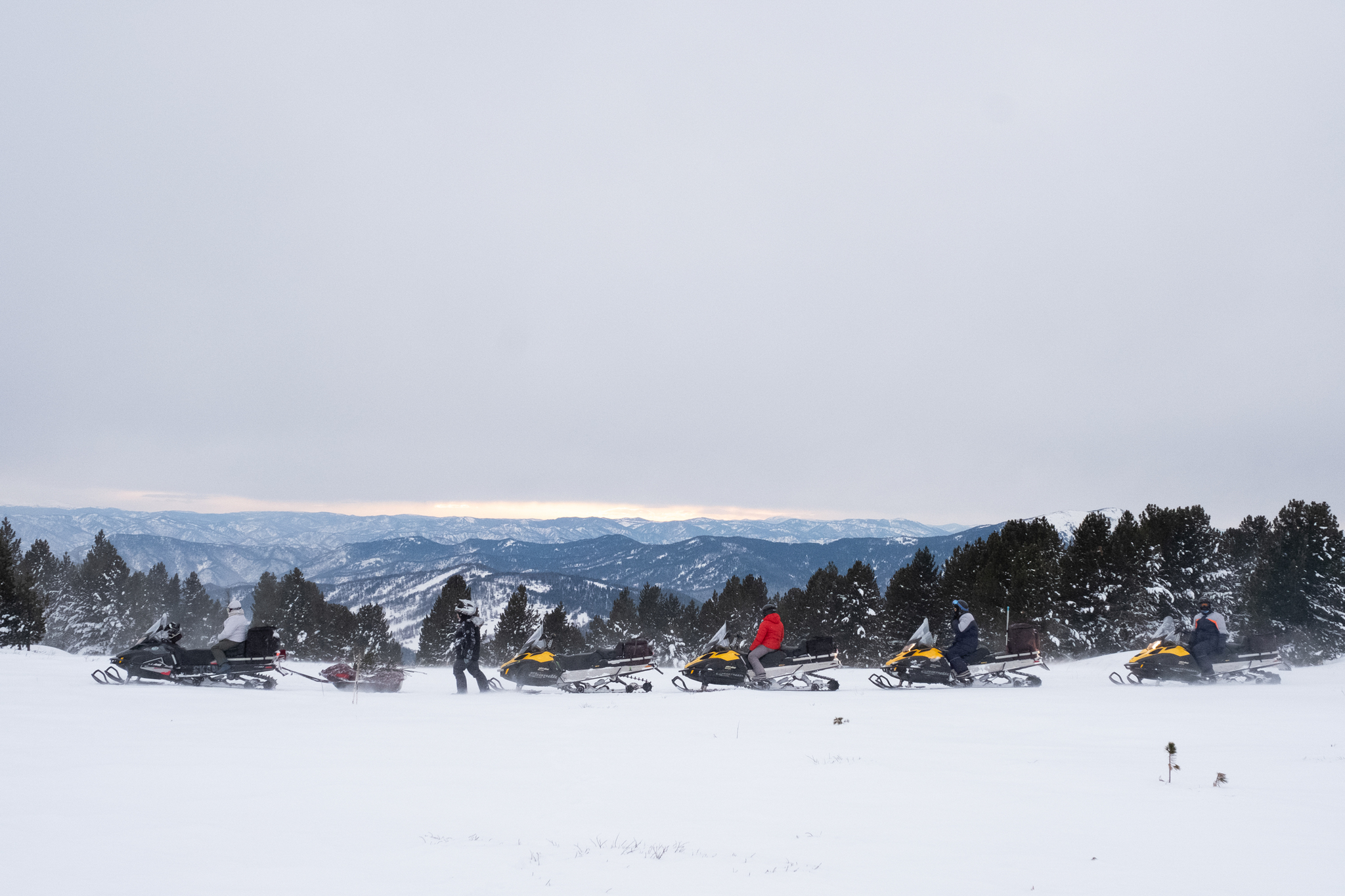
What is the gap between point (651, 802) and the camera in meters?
6.55

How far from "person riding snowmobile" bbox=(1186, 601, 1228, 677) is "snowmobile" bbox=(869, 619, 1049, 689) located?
3.42 meters

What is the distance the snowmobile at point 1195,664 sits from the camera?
59.5ft

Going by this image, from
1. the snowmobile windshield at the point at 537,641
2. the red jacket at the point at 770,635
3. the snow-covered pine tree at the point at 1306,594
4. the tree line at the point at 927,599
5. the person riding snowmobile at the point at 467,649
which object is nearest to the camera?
the person riding snowmobile at the point at 467,649

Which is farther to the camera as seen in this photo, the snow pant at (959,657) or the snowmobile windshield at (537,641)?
the snowmobile windshield at (537,641)

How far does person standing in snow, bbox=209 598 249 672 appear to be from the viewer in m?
15.9

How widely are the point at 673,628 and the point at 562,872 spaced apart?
74.1 m

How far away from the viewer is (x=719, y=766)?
26.5 feet

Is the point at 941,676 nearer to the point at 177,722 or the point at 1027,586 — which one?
the point at 177,722

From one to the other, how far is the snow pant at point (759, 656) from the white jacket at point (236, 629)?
38.3 ft

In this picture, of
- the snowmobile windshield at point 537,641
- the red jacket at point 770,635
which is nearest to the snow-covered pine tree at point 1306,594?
the red jacket at point 770,635

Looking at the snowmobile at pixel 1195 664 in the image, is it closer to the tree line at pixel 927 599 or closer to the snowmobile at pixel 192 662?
the tree line at pixel 927 599

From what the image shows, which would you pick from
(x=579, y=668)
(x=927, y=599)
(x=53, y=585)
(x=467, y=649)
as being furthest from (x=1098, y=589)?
(x=53, y=585)

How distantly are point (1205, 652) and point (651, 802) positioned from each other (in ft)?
57.3

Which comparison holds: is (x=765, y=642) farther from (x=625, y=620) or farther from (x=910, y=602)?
(x=625, y=620)
